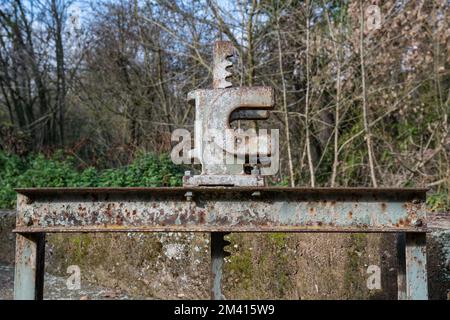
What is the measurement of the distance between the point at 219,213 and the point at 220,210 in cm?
2

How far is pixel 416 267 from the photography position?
→ 10.5ft

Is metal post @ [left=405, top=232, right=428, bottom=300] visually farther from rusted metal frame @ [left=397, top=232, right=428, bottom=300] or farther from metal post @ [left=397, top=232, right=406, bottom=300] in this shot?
metal post @ [left=397, top=232, right=406, bottom=300]

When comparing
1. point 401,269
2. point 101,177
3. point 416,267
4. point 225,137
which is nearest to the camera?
point 416,267

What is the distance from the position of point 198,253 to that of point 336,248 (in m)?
1.65

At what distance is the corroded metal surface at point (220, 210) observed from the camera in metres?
3.18

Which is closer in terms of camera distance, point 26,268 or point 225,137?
point 26,268

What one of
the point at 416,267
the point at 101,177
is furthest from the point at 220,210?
the point at 101,177

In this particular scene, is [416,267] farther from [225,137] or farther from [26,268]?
[26,268]

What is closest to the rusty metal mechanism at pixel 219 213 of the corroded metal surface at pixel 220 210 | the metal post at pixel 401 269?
the corroded metal surface at pixel 220 210

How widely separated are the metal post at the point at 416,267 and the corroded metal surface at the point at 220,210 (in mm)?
124

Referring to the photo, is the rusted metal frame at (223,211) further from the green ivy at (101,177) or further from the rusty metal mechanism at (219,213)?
the green ivy at (101,177)

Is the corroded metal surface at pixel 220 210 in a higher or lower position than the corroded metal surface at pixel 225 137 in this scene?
lower
